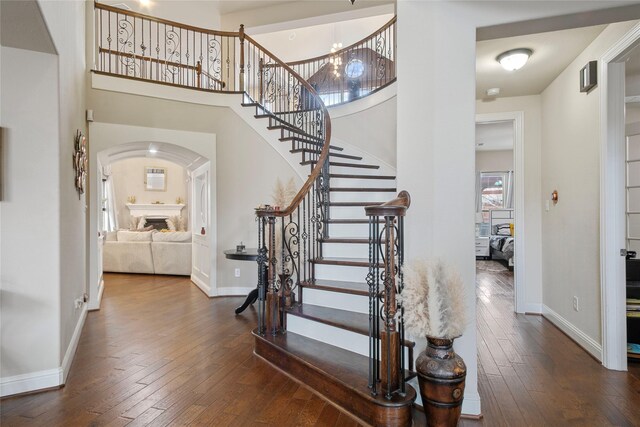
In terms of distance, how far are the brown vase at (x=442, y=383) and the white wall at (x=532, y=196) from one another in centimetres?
311

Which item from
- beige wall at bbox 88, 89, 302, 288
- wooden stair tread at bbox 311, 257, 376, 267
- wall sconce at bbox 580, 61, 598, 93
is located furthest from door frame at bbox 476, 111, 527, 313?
beige wall at bbox 88, 89, 302, 288

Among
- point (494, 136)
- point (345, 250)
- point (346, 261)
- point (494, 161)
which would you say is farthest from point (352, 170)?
point (494, 161)

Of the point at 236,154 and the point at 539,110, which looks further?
the point at 236,154

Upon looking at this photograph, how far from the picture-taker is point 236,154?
5.52 m

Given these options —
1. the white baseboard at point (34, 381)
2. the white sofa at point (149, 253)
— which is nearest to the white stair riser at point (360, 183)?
the white baseboard at point (34, 381)

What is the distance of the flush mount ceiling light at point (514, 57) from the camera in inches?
125

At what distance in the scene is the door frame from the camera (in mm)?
4441

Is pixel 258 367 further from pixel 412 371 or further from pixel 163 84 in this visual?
pixel 163 84

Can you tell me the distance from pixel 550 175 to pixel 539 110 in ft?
2.86

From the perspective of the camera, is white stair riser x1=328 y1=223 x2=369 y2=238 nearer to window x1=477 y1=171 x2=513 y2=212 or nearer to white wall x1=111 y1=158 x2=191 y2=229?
white wall x1=111 y1=158 x2=191 y2=229

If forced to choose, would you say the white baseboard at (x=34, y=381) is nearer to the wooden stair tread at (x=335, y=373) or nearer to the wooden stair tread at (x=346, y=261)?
the wooden stair tread at (x=335, y=373)

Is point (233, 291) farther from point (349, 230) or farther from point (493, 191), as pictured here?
point (493, 191)

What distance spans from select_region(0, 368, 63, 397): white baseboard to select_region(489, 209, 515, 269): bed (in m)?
8.11

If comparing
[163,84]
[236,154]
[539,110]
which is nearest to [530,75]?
[539,110]
